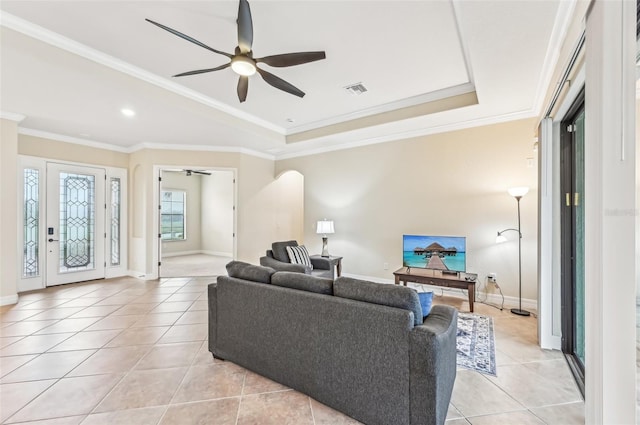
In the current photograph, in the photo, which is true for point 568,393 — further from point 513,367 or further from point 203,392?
point 203,392

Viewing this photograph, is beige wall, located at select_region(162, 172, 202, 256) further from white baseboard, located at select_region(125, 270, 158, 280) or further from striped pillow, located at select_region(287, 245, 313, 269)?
striped pillow, located at select_region(287, 245, 313, 269)

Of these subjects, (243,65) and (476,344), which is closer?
(243,65)

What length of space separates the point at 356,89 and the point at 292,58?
1605mm

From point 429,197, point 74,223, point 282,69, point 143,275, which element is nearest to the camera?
point 282,69

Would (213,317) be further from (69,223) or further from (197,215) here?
(197,215)

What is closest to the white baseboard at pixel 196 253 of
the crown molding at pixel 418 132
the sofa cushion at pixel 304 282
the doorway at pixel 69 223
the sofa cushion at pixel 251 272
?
the doorway at pixel 69 223

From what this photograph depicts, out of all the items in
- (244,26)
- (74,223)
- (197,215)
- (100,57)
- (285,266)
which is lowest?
(285,266)

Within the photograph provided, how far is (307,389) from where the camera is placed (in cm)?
195

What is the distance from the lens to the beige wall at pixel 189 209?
8711mm

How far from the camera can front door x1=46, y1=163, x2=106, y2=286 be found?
5012 mm

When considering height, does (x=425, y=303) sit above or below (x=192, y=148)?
below

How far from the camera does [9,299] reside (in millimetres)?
3994

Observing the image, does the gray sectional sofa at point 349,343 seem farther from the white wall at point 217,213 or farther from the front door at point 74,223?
the white wall at point 217,213

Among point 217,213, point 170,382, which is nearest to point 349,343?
point 170,382
